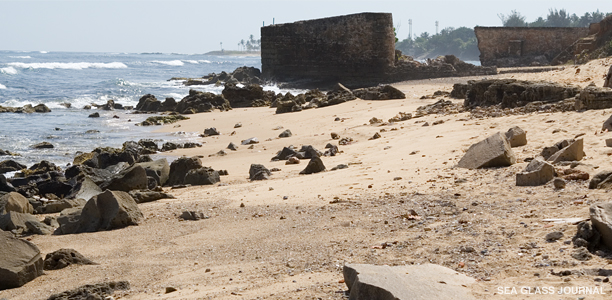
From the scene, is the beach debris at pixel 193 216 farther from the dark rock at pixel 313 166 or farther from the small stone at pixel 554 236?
the small stone at pixel 554 236

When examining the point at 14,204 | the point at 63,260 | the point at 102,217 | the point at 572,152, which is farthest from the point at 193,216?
the point at 572,152

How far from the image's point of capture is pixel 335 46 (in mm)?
30594

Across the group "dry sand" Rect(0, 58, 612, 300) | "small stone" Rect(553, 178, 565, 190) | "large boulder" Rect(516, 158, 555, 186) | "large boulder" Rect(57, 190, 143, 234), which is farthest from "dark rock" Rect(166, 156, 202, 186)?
"small stone" Rect(553, 178, 565, 190)

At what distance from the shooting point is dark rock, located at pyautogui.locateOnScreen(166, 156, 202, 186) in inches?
373

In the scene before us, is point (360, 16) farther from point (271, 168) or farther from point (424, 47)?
point (424, 47)

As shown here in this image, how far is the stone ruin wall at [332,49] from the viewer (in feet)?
96.1

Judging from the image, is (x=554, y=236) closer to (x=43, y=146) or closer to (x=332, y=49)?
(x=43, y=146)

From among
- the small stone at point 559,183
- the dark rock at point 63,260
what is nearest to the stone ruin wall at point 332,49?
the small stone at point 559,183

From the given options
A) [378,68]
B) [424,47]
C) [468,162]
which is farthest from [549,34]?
[424,47]

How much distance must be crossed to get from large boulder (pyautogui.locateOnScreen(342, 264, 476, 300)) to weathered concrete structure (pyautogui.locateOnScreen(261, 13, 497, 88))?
2410 cm

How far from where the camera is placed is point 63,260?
528cm

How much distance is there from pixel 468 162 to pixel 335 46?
948 inches

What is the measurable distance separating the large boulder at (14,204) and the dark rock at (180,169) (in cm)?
211

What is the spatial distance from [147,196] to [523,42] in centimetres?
3118
